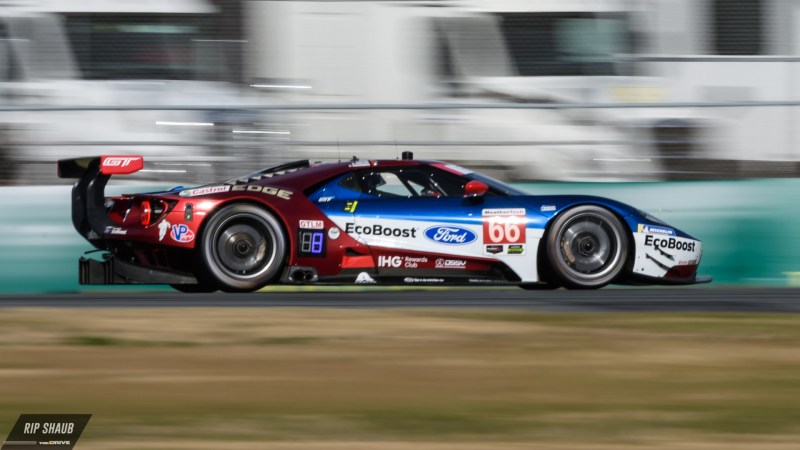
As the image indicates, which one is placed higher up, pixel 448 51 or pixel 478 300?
pixel 448 51

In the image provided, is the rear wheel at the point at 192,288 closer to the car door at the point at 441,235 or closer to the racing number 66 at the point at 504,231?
the car door at the point at 441,235

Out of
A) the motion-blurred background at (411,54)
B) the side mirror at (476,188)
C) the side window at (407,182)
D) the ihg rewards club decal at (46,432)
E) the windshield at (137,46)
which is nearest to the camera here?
the ihg rewards club decal at (46,432)

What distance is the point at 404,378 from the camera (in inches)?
257

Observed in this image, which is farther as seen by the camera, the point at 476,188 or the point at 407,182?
the point at 407,182

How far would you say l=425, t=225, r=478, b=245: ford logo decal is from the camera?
32.2ft

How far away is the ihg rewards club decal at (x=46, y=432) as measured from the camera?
191 inches

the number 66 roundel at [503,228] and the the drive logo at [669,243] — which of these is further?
the the drive logo at [669,243]

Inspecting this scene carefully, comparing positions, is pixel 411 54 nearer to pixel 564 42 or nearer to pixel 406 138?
pixel 564 42

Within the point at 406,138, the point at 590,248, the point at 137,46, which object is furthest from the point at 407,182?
the point at 137,46

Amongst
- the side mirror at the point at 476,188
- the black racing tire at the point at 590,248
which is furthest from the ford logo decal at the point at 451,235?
the black racing tire at the point at 590,248

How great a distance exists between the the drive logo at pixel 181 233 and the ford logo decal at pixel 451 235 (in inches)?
70.1

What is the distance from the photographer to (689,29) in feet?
45.3

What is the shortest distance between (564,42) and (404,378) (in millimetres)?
7657

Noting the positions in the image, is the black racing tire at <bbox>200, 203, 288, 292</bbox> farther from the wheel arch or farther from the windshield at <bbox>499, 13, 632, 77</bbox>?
the windshield at <bbox>499, 13, 632, 77</bbox>
